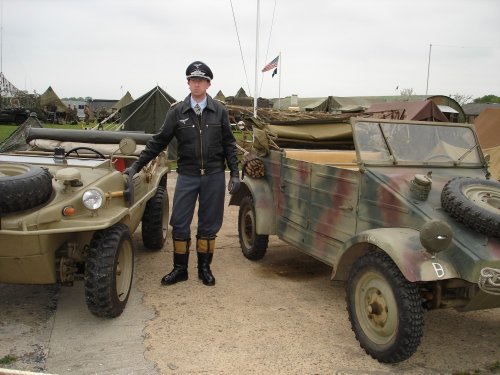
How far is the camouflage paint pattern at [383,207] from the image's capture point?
320cm

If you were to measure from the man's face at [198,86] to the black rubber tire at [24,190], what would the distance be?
1580 mm

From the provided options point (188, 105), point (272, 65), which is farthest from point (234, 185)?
point (272, 65)

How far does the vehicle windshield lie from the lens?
4207 mm

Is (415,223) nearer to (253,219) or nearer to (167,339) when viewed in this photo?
(167,339)

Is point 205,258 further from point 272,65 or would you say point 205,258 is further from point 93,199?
point 272,65

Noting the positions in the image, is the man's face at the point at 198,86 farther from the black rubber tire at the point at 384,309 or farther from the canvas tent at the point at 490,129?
the canvas tent at the point at 490,129

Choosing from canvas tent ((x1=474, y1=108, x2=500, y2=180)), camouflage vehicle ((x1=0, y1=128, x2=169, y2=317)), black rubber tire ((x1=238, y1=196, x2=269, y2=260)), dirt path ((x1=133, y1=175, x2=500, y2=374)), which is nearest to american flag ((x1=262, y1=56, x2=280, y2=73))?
canvas tent ((x1=474, y1=108, x2=500, y2=180))

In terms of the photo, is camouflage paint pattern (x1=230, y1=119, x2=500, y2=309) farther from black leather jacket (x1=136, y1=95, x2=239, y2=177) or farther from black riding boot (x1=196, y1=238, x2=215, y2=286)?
black leather jacket (x1=136, y1=95, x2=239, y2=177)

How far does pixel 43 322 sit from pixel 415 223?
283cm

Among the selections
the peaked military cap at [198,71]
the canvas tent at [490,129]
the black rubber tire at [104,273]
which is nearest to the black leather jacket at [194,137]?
the peaked military cap at [198,71]

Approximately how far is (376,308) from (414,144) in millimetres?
1565

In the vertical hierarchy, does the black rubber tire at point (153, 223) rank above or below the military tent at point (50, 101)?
below

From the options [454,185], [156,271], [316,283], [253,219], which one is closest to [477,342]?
[454,185]

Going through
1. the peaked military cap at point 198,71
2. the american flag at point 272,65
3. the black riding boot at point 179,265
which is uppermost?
the american flag at point 272,65
